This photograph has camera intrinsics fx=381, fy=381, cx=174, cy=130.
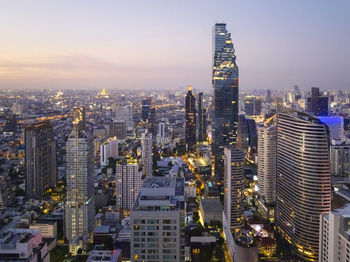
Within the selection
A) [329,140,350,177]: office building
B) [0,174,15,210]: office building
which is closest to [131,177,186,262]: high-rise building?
[0,174,15,210]: office building

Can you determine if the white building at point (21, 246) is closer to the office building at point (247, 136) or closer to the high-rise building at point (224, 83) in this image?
the high-rise building at point (224, 83)

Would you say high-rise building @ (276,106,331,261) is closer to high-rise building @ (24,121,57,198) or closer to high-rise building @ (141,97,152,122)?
high-rise building @ (24,121,57,198)

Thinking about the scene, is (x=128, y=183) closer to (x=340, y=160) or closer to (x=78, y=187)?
(x=78, y=187)

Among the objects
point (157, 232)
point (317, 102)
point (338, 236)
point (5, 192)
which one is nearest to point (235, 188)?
point (338, 236)

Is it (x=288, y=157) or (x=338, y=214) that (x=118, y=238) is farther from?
(x=338, y=214)

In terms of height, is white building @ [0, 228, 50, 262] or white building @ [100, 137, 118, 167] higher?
white building @ [0, 228, 50, 262]

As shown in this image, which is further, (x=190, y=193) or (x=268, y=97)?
(x=268, y=97)

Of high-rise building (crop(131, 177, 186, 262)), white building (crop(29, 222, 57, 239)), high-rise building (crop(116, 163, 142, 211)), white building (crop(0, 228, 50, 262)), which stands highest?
high-rise building (crop(131, 177, 186, 262))
